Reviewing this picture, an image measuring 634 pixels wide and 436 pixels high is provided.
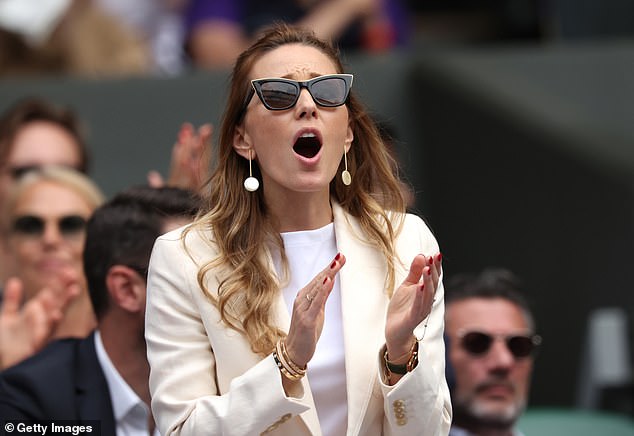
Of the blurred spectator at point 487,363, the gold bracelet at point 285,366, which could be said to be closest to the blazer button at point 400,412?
the gold bracelet at point 285,366

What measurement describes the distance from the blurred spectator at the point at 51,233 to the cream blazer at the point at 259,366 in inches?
78.9

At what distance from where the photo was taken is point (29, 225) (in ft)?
17.6

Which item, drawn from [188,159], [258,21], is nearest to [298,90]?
[188,159]

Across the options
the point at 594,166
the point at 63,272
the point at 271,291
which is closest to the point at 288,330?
the point at 271,291

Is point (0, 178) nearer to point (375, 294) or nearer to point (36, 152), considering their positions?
point (36, 152)

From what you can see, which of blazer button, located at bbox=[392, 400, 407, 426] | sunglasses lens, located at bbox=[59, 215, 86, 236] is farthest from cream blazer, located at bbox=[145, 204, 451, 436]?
sunglasses lens, located at bbox=[59, 215, 86, 236]

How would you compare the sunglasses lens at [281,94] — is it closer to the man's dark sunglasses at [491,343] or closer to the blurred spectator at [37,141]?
the man's dark sunglasses at [491,343]

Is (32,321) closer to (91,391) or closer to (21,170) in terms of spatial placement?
(91,391)

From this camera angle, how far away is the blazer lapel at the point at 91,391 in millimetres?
3922

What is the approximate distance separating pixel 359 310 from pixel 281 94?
54cm

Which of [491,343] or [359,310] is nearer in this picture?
[359,310]

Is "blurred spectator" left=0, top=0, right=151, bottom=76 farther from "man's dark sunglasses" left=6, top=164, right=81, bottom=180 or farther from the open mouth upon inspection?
the open mouth

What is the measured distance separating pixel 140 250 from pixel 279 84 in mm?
1328

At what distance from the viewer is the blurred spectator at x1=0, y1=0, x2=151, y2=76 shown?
23.3ft
